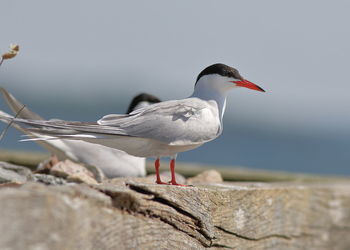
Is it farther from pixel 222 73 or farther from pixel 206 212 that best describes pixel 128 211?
pixel 222 73

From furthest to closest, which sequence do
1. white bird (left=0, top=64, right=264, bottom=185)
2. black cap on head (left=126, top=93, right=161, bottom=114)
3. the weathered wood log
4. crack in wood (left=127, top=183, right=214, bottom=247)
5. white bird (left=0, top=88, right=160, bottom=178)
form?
black cap on head (left=126, top=93, right=161, bottom=114) < white bird (left=0, top=88, right=160, bottom=178) < the weathered wood log < white bird (left=0, top=64, right=264, bottom=185) < crack in wood (left=127, top=183, right=214, bottom=247)

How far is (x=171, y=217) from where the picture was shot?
291 cm

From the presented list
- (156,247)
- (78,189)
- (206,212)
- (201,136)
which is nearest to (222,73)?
(201,136)

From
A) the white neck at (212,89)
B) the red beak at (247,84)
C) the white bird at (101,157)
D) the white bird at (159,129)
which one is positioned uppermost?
the red beak at (247,84)

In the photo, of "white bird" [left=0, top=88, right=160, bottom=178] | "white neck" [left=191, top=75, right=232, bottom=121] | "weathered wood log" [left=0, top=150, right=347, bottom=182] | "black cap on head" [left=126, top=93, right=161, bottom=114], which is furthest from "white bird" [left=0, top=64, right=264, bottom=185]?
"black cap on head" [left=126, top=93, right=161, bottom=114]

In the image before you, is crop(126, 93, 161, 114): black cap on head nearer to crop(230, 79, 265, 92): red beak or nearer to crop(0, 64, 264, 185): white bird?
crop(230, 79, 265, 92): red beak

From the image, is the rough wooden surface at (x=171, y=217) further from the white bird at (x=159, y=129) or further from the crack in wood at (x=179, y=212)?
the white bird at (x=159, y=129)

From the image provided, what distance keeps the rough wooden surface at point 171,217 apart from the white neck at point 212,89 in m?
1.43

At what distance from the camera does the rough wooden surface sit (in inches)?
77.8

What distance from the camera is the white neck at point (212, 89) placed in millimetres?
4688

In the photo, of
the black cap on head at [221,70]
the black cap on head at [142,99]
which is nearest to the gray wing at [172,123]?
the black cap on head at [221,70]

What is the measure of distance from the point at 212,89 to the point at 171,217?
194cm

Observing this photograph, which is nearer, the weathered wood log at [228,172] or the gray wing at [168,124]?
the gray wing at [168,124]

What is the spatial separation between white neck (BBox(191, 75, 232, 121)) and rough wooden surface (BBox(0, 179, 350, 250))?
1.43 m
